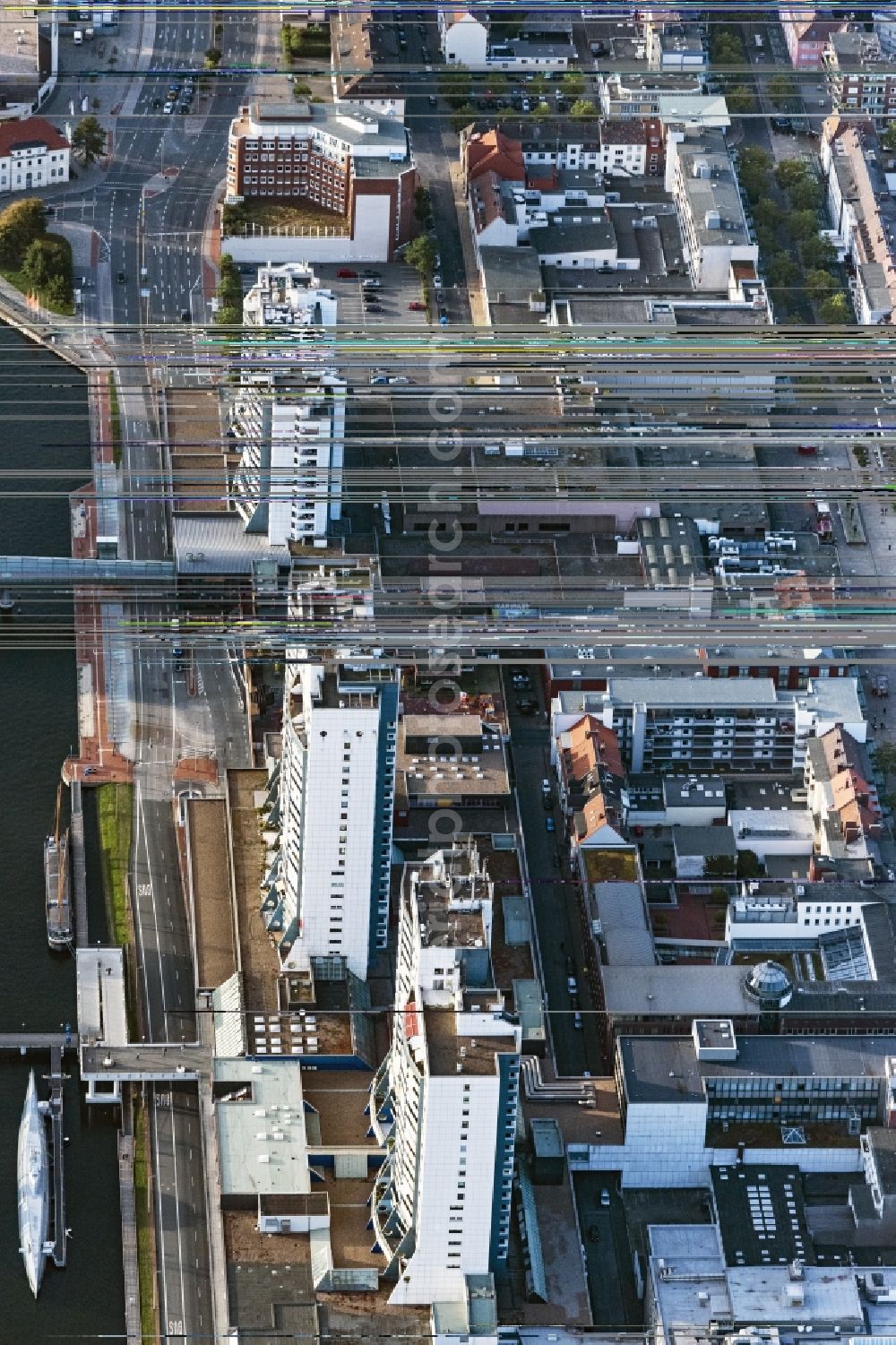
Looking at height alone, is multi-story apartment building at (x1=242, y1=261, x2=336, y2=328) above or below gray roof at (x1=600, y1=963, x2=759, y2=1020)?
above

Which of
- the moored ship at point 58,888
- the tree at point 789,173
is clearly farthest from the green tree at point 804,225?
the moored ship at point 58,888

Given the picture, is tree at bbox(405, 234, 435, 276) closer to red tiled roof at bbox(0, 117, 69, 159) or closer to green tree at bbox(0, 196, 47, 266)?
green tree at bbox(0, 196, 47, 266)

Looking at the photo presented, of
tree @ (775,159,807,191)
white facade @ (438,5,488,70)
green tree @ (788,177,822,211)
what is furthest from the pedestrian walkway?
white facade @ (438,5,488,70)

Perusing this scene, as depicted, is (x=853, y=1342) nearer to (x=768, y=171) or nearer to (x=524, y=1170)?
(x=524, y=1170)

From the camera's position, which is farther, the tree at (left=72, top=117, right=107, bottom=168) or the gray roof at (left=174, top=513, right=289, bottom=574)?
the tree at (left=72, top=117, right=107, bottom=168)

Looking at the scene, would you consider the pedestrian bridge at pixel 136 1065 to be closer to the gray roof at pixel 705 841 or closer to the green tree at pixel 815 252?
the gray roof at pixel 705 841

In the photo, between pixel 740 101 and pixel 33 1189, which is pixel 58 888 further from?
pixel 740 101
